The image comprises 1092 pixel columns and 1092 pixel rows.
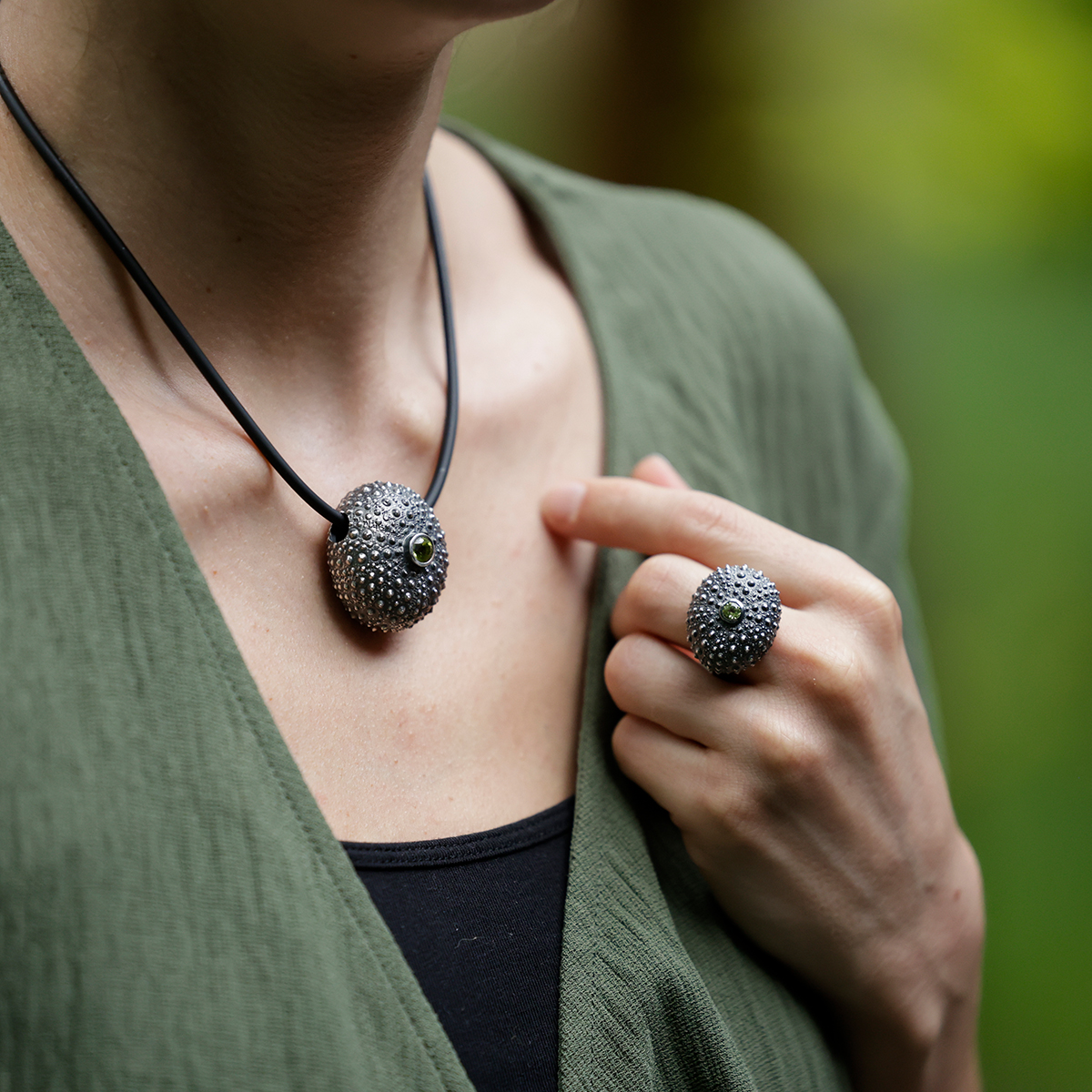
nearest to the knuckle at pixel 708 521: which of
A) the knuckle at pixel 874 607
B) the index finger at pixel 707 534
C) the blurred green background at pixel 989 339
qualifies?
the index finger at pixel 707 534

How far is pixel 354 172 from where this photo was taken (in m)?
0.70

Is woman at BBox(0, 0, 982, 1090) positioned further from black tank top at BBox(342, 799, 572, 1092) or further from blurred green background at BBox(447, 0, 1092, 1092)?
blurred green background at BBox(447, 0, 1092, 1092)

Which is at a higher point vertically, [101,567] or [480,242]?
[480,242]

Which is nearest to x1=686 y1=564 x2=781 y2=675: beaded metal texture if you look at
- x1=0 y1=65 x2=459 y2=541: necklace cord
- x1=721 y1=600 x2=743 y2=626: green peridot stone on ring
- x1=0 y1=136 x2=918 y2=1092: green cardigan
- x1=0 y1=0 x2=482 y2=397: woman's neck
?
x1=721 y1=600 x2=743 y2=626: green peridot stone on ring

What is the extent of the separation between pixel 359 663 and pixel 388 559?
8cm

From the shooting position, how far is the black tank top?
23.0 inches

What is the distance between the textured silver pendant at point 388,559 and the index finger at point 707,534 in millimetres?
155

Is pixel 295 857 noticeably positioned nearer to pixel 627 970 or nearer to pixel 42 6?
pixel 627 970

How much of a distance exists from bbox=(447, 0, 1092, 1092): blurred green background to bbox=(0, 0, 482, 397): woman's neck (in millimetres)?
1554

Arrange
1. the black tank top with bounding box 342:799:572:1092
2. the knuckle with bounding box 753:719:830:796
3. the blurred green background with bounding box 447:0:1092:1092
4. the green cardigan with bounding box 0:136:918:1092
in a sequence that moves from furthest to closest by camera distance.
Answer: the blurred green background with bounding box 447:0:1092:1092 < the knuckle with bounding box 753:719:830:796 < the black tank top with bounding box 342:799:572:1092 < the green cardigan with bounding box 0:136:918:1092

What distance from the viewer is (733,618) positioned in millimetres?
674

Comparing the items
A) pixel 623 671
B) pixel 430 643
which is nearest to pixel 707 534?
pixel 623 671

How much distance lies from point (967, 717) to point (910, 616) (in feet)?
3.68

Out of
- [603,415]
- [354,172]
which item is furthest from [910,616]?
[354,172]
